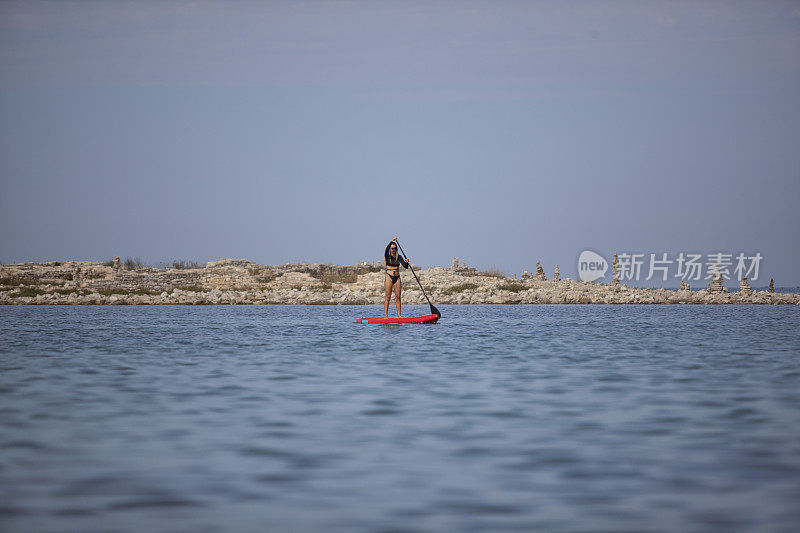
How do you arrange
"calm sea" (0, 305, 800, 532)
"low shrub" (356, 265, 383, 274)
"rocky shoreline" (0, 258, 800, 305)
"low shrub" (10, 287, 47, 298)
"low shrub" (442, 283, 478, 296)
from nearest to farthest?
1. "calm sea" (0, 305, 800, 532)
2. "rocky shoreline" (0, 258, 800, 305)
3. "low shrub" (10, 287, 47, 298)
4. "low shrub" (442, 283, 478, 296)
5. "low shrub" (356, 265, 383, 274)

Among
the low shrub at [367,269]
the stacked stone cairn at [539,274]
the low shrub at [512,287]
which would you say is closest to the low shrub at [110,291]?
the low shrub at [367,269]

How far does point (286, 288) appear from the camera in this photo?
59812 millimetres

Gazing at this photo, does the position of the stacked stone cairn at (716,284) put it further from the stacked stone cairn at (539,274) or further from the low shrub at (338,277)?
the low shrub at (338,277)

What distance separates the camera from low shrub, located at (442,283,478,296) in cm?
5694

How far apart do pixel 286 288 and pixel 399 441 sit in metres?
52.2

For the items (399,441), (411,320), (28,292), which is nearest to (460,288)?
(28,292)

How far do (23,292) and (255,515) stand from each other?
179ft

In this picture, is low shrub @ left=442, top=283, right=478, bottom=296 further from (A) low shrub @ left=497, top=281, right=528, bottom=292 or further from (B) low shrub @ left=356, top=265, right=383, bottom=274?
(B) low shrub @ left=356, top=265, right=383, bottom=274

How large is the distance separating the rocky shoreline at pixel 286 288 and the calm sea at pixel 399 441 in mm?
35005

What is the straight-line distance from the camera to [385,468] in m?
7.06

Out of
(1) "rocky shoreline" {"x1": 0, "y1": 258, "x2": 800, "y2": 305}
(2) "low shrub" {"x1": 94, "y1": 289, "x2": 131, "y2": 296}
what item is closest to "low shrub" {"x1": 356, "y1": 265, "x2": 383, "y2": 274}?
(1) "rocky shoreline" {"x1": 0, "y1": 258, "x2": 800, "y2": 305}

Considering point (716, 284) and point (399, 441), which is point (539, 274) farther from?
point (399, 441)

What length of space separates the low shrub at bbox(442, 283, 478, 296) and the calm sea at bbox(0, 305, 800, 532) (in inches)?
1546

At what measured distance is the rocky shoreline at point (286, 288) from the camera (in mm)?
51969
